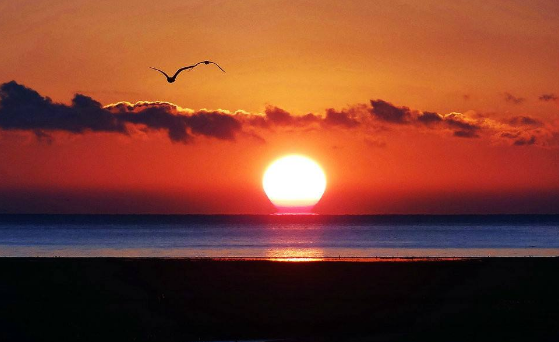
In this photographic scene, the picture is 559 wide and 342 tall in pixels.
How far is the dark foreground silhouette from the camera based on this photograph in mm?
26859

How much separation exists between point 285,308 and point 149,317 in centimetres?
513

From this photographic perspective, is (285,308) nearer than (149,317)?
No

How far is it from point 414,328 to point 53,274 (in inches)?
1084

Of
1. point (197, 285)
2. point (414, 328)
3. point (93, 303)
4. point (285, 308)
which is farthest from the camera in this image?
point (197, 285)

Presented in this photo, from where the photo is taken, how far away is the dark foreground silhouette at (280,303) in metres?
26.9

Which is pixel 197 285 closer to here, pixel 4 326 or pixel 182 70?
pixel 182 70

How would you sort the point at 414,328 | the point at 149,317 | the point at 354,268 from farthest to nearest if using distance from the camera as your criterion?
the point at 354,268 < the point at 149,317 < the point at 414,328

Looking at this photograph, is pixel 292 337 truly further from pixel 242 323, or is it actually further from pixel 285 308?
pixel 285 308

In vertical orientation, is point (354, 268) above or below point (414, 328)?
above

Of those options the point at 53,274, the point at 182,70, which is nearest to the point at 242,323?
the point at 182,70

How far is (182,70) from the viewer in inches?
1727

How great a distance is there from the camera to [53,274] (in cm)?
4972

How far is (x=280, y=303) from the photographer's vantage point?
34.7 metres

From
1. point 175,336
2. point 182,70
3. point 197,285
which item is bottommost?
point 175,336
